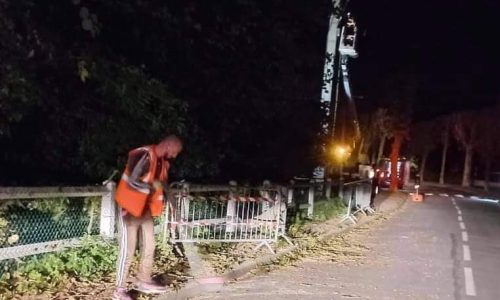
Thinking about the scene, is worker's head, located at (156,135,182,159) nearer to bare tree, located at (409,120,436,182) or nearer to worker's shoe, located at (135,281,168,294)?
worker's shoe, located at (135,281,168,294)

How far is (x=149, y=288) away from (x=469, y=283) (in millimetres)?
4795

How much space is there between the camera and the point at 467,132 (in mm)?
60188

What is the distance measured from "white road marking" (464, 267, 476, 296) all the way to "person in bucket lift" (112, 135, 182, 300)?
4242 mm

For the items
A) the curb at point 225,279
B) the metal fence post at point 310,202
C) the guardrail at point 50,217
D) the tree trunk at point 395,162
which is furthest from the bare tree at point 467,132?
the guardrail at point 50,217

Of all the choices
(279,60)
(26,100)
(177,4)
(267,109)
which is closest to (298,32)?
(279,60)

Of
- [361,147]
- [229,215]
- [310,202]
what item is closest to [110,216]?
[229,215]

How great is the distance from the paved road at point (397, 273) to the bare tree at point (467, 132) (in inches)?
1825

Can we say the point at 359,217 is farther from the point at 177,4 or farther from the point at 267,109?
the point at 177,4

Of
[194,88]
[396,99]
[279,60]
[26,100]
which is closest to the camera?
[26,100]

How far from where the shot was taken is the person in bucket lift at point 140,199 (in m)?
6.62

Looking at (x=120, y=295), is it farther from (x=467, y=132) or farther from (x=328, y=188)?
(x=467, y=132)

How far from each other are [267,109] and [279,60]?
1.05 meters

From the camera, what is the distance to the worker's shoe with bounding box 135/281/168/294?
6.92 metres

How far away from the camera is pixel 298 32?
10.3m
